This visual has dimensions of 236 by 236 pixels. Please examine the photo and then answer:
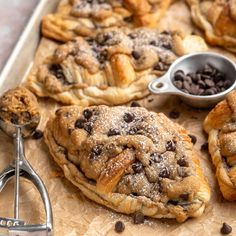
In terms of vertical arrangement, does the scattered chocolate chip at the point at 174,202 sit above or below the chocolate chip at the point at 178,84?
below

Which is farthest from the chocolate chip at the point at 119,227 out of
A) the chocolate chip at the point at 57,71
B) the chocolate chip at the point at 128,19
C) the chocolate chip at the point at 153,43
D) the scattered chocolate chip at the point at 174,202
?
the chocolate chip at the point at 128,19

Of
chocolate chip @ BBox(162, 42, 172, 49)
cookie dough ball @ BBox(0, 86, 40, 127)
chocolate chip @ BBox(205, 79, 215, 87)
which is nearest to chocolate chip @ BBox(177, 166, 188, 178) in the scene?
chocolate chip @ BBox(205, 79, 215, 87)

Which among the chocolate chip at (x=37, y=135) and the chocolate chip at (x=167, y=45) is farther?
the chocolate chip at (x=167, y=45)

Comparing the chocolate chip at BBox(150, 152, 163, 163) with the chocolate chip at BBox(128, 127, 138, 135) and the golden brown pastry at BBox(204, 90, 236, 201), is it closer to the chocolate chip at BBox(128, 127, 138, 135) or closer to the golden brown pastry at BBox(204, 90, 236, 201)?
the chocolate chip at BBox(128, 127, 138, 135)

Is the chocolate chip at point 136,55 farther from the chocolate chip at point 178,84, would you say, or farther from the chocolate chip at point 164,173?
the chocolate chip at point 164,173

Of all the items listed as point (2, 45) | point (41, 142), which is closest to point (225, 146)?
point (41, 142)

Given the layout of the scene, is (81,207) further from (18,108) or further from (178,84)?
(178,84)

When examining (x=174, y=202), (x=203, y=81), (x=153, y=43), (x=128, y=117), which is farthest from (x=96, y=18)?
(x=174, y=202)

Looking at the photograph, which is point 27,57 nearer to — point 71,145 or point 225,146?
point 71,145

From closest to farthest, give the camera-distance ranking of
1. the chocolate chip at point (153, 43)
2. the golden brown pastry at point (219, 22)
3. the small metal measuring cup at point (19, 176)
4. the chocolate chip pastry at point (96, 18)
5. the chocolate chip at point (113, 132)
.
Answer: the small metal measuring cup at point (19, 176)
the chocolate chip at point (113, 132)
the chocolate chip at point (153, 43)
the golden brown pastry at point (219, 22)
the chocolate chip pastry at point (96, 18)
